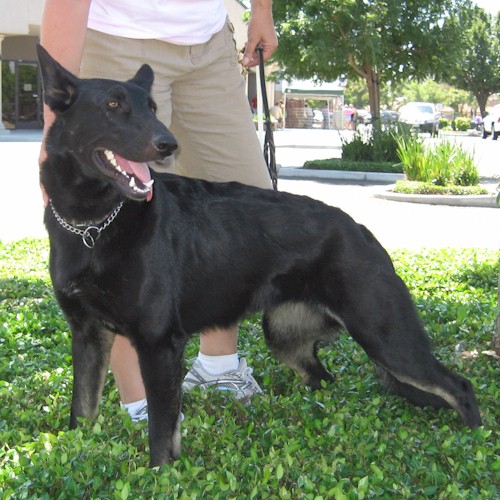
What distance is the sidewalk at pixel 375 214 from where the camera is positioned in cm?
1016

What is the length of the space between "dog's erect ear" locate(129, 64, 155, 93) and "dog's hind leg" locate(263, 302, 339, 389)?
1.18m

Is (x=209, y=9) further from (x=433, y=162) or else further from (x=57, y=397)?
(x=433, y=162)

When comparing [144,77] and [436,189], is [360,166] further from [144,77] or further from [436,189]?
[144,77]

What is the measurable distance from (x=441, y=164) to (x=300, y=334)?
1181 centimetres

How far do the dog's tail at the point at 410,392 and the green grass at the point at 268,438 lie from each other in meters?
0.08

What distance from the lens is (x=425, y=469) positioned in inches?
128

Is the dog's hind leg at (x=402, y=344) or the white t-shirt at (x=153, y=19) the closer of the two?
the dog's hind leg at (x=402, y=344)

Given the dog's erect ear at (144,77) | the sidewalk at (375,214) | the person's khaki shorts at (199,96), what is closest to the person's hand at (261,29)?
the person's khaki shorts at (199,96)

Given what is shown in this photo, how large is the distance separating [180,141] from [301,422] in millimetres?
1568

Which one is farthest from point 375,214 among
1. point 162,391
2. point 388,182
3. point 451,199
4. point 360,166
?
point 162,391

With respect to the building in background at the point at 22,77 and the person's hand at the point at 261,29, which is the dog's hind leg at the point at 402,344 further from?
the building in background at the point at 22,77

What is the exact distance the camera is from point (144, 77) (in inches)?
135

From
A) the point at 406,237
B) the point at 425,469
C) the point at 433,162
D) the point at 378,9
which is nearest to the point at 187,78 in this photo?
the point at 425,469

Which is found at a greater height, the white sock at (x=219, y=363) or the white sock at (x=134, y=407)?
the white sock at (x=219, y=363)
